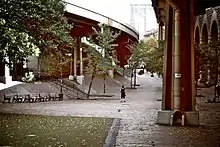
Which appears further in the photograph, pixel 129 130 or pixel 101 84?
pixel 101 84

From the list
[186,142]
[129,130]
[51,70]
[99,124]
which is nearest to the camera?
[186,142]

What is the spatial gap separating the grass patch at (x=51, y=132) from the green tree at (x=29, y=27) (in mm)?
3566

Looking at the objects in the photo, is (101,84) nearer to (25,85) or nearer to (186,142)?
(25,85)

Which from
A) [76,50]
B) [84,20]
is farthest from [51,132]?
[76,50]

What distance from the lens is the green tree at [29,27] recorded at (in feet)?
69.2

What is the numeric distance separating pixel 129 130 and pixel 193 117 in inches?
134

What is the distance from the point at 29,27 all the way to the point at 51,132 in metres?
9.23

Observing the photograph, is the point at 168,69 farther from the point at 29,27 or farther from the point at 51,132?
the point at 29,27

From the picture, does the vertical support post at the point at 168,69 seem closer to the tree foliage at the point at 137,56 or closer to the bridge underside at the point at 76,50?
the bridge underside at the point at 76,50

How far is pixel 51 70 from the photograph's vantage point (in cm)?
4922

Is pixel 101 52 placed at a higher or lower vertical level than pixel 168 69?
higher

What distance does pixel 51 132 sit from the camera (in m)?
15.4

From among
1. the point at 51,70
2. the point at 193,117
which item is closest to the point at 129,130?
the point at 193,117

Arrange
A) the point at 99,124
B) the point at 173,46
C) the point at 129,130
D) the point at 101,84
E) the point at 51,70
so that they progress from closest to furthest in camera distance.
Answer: the point at 129,130 < the point at 99,124 < the point at 173,46 < the point at 51,70 < the point at 101,84
